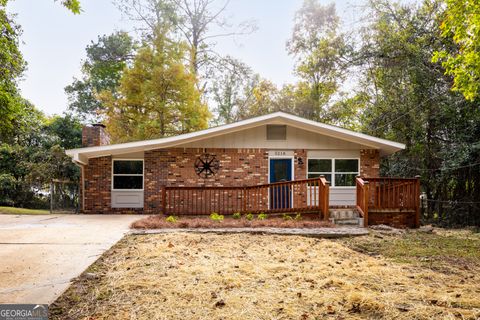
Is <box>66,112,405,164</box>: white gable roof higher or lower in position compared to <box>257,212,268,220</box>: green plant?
higher

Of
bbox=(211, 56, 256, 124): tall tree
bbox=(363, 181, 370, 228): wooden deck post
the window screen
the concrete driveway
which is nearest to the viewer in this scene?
the concrete driveway

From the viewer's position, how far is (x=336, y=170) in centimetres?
1267

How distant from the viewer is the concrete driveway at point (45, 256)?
10.7 feet

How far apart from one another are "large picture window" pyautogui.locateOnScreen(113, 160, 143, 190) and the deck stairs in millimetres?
7133

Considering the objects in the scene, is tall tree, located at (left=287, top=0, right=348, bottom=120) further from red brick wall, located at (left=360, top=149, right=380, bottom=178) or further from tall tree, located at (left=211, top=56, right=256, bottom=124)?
red brick wall, located at (left=360, top=149, right=380, bottom=178)

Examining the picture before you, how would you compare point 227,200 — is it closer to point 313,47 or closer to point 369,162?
point 369,162

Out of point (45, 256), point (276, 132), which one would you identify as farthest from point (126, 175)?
point (45, 256)

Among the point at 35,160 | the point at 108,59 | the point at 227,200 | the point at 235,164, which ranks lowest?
the point at 227,200

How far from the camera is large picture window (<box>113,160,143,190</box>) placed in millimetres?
12711

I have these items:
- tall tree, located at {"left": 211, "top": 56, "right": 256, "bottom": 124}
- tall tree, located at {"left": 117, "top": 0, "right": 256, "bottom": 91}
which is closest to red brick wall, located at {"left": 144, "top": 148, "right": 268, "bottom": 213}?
tall tree, located at {"left": 117, "top": 0, "right": 256, "bottom": 91}

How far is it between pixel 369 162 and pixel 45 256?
1091 cm

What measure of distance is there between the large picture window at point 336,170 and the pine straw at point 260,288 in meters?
7.44

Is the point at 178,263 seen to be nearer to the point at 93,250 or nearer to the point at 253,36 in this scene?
the point at 93,250

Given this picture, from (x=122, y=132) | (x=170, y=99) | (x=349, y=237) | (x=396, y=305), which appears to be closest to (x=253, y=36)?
(x=170, y=99)
